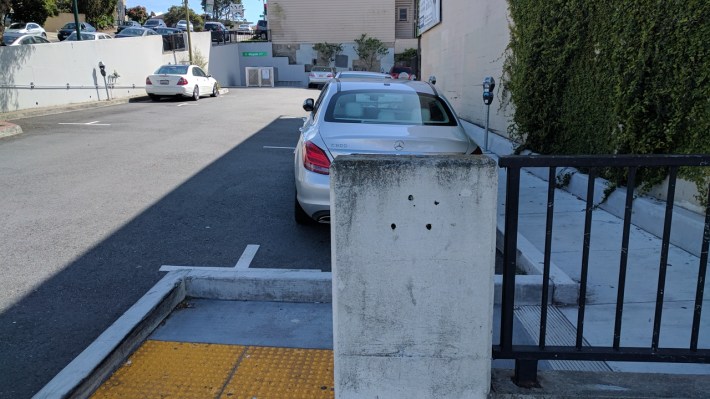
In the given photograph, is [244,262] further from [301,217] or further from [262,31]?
[262,31]

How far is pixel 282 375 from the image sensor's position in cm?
329

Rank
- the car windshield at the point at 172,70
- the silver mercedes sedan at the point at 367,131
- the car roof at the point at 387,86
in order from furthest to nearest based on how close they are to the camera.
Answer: the car windshield at the point at 172,70 < the car roof at the point at 387,86 < the silver mercedes sedan at the point at 367,131

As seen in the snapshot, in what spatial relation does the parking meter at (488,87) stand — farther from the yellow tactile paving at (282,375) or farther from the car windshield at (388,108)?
the yellow tactile paving at (282,375)

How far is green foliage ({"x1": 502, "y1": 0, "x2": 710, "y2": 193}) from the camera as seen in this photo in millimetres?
5016

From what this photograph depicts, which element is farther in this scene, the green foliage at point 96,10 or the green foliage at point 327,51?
the green foliage at point 96,10

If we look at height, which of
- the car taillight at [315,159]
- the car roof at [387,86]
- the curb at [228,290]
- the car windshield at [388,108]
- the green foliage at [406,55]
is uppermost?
the green foliage at [406,55]

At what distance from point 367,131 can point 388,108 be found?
2.70 feet

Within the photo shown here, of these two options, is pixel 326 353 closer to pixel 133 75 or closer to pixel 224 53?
pixel 133 75

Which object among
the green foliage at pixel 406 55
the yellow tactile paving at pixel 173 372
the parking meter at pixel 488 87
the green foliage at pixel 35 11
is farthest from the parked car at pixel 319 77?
the yellow tactile paving at pixel 173 372

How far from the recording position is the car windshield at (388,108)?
19.4ft

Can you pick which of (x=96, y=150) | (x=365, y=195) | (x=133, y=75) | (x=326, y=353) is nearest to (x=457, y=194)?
(x=365, y=195)

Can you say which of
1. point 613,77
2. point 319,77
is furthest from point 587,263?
point 319,77

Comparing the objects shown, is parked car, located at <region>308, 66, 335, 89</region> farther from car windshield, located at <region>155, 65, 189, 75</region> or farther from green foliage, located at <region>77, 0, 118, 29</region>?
green foliage, located at <region>77, 0, 118, 29</region>

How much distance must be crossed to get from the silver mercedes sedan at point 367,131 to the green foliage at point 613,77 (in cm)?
177
